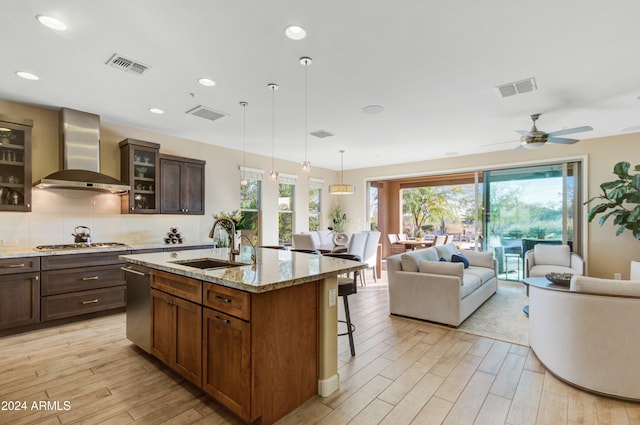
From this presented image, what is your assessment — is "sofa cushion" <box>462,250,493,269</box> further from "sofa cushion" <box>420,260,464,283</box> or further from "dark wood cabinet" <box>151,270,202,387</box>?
"dark wood cabinet" <box>151,270,202,387</box>

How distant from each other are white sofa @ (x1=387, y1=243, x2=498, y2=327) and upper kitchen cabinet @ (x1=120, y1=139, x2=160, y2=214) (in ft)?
12.1

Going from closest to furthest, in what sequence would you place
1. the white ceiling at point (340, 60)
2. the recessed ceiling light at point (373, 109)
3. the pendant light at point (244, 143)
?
1. the white ceiling at point (340, 60)
2. the recessed ceiling light at point (373, 109)
3. the pendant light at point (244, 143)

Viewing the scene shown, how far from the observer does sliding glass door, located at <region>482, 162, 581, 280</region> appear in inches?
229

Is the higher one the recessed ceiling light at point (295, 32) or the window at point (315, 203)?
the recessed ceiling light at point (295, 32)

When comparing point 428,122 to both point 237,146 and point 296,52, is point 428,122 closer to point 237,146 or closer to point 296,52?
point 296,52

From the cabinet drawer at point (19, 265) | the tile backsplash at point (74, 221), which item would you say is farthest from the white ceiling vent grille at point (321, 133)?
the cabinet drawer at point (19, 265)

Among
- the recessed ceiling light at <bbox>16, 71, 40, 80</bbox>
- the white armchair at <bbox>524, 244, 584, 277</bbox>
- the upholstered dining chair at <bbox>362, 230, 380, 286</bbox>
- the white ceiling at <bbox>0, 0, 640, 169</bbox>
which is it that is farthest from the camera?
the upholstered dining chair at <bbox>362, 230, 380, 286</bbox>

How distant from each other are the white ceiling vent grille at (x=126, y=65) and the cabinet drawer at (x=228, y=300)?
224 centimetres

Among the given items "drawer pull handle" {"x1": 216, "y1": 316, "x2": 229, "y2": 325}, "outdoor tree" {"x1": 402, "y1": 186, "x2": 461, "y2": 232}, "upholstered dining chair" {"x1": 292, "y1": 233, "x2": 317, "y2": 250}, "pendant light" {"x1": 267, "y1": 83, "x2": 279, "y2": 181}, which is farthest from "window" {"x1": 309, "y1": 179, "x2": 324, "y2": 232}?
"drawer pull handle" {"x1": 216, "y1": 316, "x2": 229, "y2": 325}

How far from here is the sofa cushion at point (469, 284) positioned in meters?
3.81

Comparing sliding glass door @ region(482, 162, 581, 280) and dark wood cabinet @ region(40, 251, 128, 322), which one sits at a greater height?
sliding glass door @ region(482, 162, 581, 280)

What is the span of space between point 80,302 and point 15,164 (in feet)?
5.98

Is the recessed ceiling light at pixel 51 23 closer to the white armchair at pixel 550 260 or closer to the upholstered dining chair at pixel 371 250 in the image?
the upholstered dining chair at pixel 371 250

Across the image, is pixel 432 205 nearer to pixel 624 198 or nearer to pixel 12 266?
pixel 624 198
